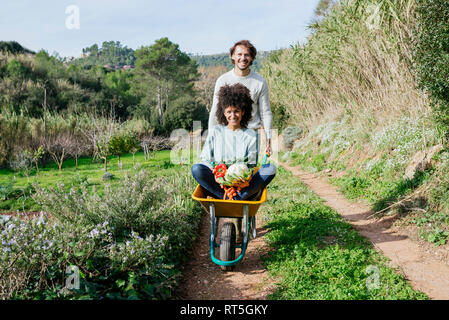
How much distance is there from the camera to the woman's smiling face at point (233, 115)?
3.18 meters

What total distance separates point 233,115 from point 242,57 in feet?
2.55

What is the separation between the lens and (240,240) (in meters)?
3.62

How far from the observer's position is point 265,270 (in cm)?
306

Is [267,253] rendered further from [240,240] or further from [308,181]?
[308,181]

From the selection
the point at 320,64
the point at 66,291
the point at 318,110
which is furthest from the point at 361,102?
the point at 66,291

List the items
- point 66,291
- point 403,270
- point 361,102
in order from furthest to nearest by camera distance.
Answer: point 361,102 → point 403,270 → point 66,291

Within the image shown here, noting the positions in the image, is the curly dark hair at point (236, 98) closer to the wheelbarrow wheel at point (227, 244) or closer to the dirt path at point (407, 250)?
the wheelbarrow wheel at point (227, 244)

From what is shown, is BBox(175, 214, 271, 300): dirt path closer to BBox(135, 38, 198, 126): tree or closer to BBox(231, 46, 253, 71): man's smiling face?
BBox(231, 46, 253, 71): man's smiling face

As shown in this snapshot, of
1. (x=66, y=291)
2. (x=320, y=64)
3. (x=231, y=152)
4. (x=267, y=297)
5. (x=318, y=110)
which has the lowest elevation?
(x=267, y=297)

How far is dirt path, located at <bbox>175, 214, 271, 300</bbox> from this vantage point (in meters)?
2.67

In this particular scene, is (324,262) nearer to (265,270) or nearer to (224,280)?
(265,270)

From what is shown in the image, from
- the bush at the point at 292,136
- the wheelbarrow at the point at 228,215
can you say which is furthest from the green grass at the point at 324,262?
the bush at the point at 292,136

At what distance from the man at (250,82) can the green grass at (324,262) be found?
1170 mm
